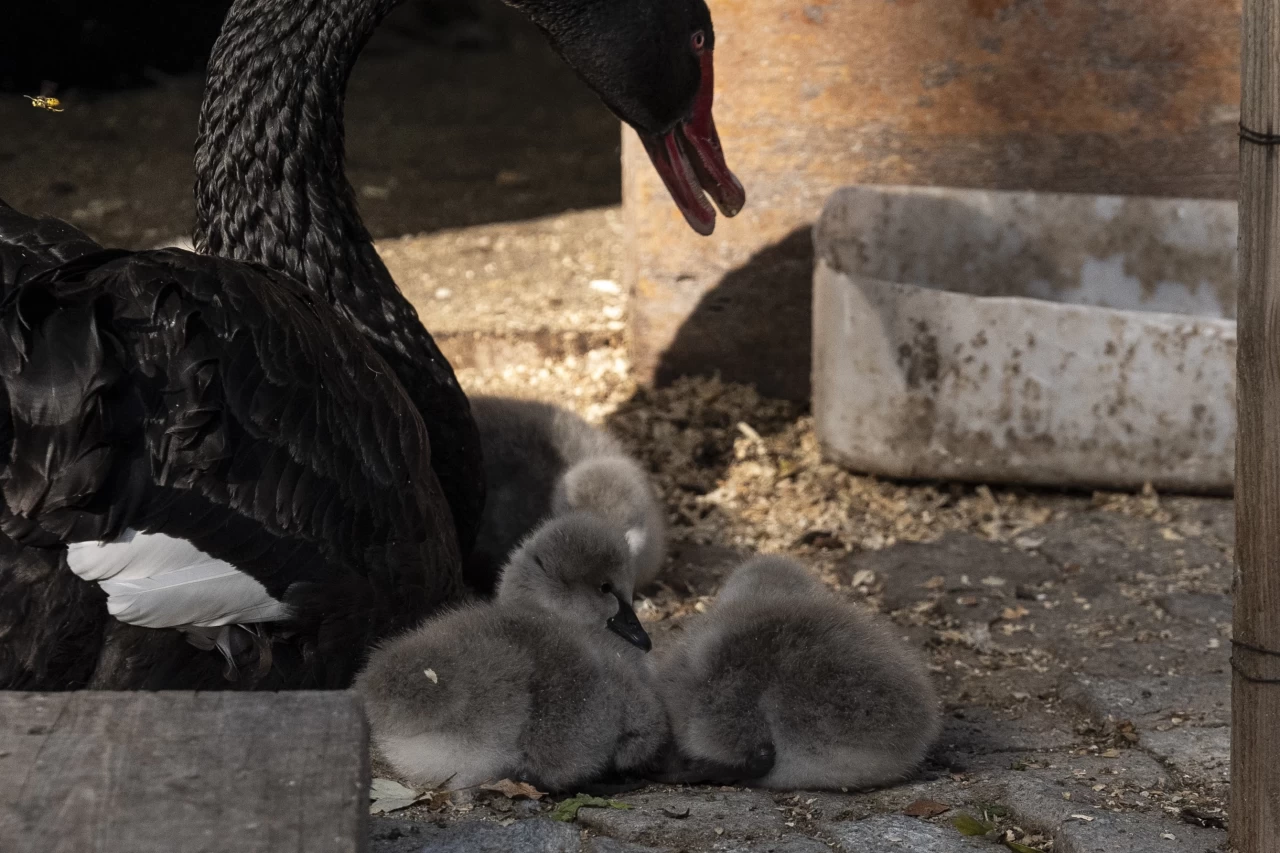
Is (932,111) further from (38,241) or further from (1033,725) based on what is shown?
(38,241)

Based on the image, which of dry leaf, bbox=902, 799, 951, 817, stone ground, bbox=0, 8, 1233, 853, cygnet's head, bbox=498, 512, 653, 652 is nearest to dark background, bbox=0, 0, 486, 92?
stone ground, bbox=0, 8, 1233, 853

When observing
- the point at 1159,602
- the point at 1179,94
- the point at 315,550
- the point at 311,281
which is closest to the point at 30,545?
the point at 315,550

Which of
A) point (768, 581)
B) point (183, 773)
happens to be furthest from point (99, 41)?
point (183, 773)

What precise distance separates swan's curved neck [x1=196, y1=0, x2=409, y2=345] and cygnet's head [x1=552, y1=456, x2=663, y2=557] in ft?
2.15

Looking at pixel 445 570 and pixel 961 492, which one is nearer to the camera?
pixel 445 570

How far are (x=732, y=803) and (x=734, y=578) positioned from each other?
0.61 meters

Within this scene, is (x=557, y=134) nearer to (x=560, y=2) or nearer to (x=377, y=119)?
(x=377, y=119)

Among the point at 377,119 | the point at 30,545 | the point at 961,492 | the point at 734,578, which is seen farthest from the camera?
the point at 377,119

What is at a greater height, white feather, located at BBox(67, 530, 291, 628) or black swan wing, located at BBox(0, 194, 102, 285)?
black swan wing, located at BBox(0, 194, 102, 285)

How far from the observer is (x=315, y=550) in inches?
91.7

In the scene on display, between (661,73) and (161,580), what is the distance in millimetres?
1645

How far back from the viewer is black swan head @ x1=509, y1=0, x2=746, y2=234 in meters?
3.13

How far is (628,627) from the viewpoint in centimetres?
276

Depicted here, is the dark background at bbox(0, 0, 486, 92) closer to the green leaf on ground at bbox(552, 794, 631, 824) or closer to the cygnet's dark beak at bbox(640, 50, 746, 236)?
the cygnet's dark beak at bbox(640, 50, 746, 236)
